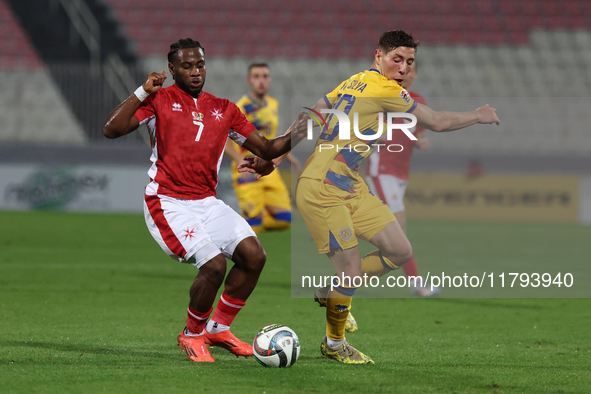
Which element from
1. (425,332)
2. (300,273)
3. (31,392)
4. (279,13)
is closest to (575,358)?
(425,332)

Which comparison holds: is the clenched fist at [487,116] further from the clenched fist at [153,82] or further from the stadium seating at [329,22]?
the stadium seating at [329,22]

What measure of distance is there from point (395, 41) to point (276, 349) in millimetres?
1920

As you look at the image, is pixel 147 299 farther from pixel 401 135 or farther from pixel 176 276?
pixel 401 135

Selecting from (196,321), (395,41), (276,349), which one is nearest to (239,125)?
(395,41)

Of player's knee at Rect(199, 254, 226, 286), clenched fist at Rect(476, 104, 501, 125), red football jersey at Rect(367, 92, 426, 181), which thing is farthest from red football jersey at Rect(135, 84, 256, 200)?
red football jersey at Rect(367, 92, 426, 181)

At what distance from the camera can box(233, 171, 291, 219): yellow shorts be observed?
8.62 m

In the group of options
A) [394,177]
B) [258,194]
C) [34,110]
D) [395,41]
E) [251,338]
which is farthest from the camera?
[34,110]

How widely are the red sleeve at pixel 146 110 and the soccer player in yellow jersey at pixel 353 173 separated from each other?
857 millimetres

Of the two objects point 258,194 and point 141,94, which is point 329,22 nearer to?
point 258,194

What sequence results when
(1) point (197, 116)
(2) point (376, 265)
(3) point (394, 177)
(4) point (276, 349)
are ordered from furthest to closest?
(3) point (394, 177)
(2) point (376, 265)
(1) point (197, 116)
(4) point (276, 349)

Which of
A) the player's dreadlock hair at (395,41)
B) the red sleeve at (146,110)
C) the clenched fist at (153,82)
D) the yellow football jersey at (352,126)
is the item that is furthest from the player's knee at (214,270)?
the player's dreadlock hair at (395,41)

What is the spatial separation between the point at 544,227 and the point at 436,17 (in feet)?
23.0

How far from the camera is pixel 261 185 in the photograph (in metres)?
8.77

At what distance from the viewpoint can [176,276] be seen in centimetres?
805
